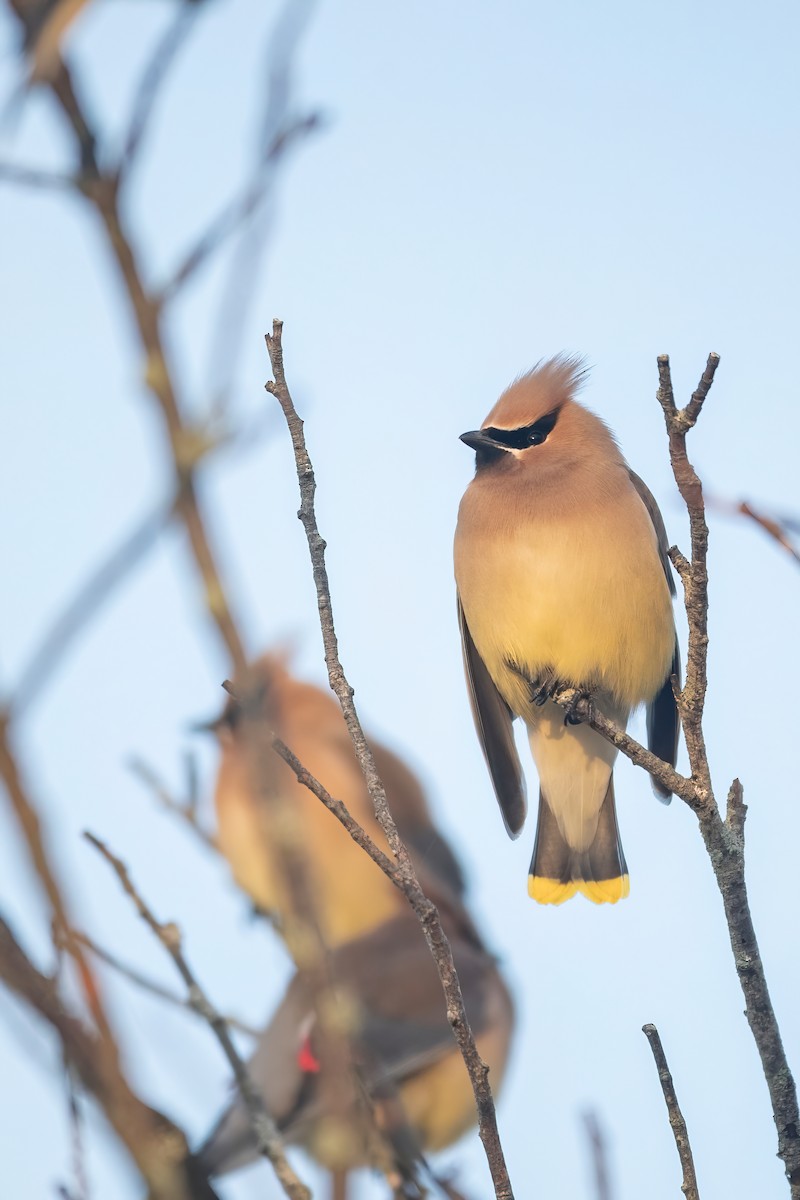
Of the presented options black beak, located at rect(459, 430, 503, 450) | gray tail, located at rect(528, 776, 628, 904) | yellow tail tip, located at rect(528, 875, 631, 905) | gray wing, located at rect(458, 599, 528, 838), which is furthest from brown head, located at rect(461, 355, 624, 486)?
yellow tail tip, located at rect(528, 875, 631, 905)

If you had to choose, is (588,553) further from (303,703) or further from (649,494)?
(303,703)

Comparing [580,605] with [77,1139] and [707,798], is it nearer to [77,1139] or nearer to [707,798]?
[707,798]

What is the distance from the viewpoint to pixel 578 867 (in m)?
4.45

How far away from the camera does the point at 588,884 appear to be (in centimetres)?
441

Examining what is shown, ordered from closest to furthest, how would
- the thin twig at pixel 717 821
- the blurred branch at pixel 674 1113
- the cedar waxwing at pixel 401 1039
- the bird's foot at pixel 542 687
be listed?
the blurred branch at pixel 674 1113
the thin twig at pixel 717 821
the cedar waxwing at pixel 401 1039
the bird's foot at pixel 542 687

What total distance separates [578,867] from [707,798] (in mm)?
2054

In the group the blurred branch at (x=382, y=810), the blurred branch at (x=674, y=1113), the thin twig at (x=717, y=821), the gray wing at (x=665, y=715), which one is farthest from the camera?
the gray wing at (x=665, y=715)

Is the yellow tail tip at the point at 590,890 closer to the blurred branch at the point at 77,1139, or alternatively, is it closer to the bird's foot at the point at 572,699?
the bird's foot at the point at 572,699

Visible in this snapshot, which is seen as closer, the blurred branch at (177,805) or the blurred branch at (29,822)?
the blurred branch at (29,822)

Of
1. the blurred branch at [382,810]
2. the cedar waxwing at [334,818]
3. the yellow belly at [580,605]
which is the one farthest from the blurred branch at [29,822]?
the cedar waxwing at [334,818]

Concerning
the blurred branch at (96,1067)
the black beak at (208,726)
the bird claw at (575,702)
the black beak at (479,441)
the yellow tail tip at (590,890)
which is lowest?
the blurred branch at (96,1067)

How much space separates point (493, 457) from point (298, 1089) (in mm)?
1881

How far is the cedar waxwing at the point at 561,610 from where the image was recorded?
13.3 feet

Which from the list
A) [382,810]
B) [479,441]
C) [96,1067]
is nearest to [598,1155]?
[382,810]
